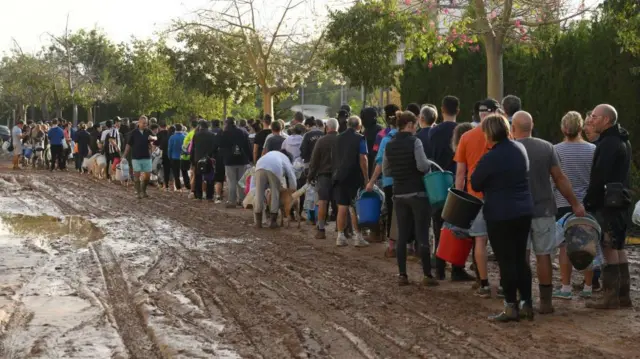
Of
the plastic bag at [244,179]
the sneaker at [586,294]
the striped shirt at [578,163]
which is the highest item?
the striped shirt at [578,163]

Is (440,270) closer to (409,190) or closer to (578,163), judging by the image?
(409,190)

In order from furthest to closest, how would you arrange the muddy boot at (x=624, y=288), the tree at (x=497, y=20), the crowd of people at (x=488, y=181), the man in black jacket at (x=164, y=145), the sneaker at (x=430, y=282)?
the man in black jacket at (x=164, y=145) → the tree at (x=497, y=20) → the sneaker at (x=430, y=282) → the muddy boot at (x=624, y=288) → the crowd of people at (x=488, y=181)

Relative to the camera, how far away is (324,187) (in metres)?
14.5

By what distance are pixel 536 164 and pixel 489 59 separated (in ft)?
37.5

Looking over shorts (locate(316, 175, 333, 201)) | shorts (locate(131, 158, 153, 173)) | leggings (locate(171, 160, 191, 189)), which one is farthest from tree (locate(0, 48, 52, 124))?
shorts (locate(316, 175, 333, 201))

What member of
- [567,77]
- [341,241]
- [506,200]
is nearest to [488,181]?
[506,200]

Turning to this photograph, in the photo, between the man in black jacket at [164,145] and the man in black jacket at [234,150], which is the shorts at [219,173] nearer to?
the man in black jacket at [234,150]

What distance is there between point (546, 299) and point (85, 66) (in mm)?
75266

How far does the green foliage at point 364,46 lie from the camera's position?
27578 millimetres

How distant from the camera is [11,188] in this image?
26.4 meters

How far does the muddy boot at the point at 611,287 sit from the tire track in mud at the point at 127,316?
4.20 m

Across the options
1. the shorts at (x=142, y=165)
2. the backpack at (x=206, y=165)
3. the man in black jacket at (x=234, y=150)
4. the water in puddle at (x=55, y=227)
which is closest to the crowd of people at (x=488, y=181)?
the man in black jacket at (x=234, y=150)

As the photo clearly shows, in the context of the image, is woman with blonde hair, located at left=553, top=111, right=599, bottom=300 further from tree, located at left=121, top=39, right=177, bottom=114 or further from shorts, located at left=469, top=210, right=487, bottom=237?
tree, located at left=121, top=39, right=177, bottom=114

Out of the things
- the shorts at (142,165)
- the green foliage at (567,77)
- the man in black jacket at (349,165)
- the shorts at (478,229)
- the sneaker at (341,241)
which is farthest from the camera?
the shorts at (142,165)
